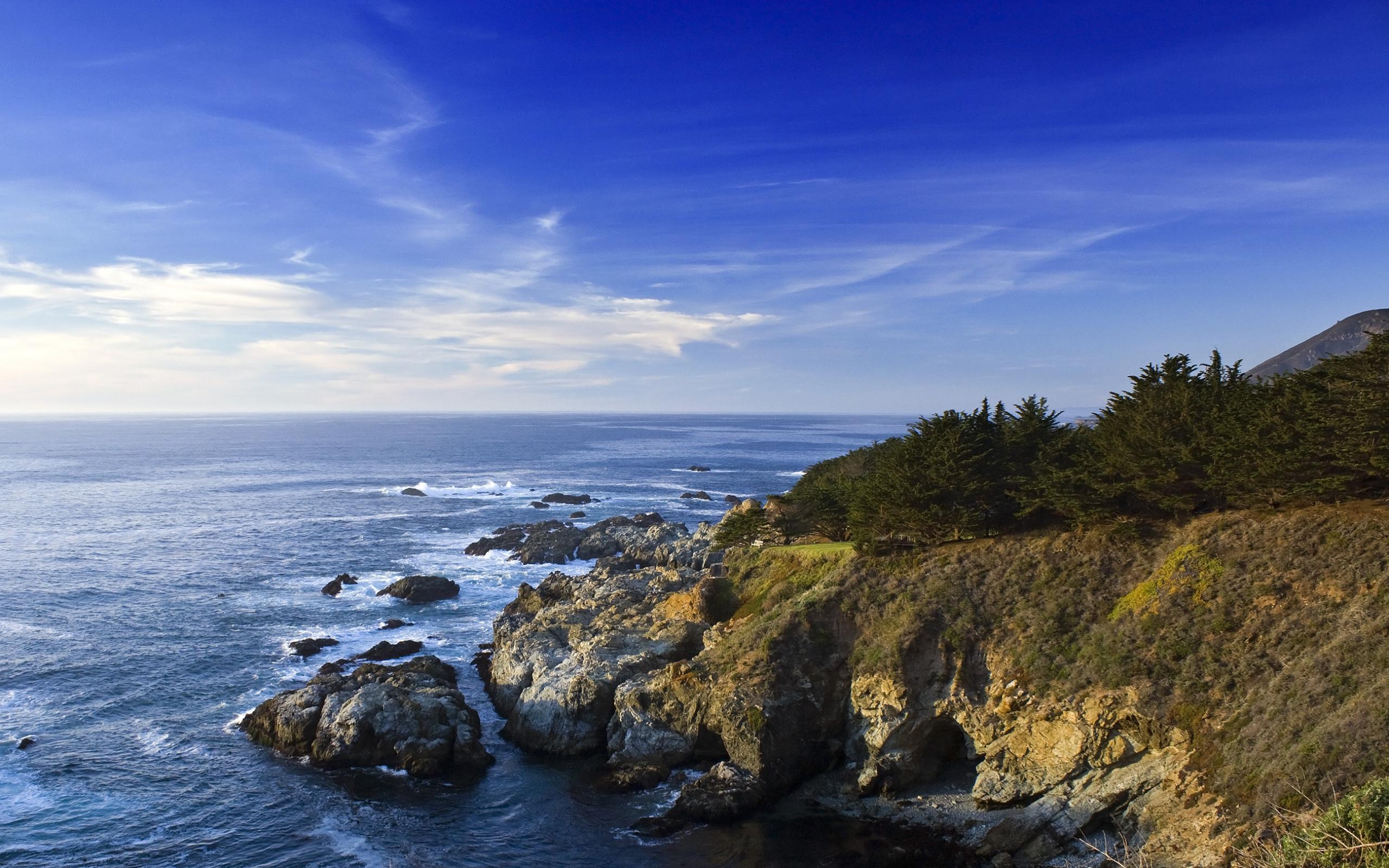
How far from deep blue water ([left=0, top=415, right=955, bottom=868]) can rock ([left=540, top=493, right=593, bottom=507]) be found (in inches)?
211

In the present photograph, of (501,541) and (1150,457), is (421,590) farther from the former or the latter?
(1150,457)

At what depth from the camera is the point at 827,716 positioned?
116 feet

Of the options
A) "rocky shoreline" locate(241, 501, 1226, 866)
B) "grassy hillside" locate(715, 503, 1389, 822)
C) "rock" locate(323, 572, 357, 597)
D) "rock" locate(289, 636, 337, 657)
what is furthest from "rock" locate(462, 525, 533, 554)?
"grassy hillside" locate(715, 503, 1389, 822)

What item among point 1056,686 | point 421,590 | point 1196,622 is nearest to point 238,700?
point 421,590

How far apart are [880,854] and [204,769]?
30768mm

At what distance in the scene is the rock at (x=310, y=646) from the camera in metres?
50.8

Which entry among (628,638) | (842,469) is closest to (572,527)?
A: (842,469)

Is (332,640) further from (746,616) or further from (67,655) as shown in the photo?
(746,616)

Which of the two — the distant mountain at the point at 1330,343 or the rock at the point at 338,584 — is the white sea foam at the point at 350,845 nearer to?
the rock at the point at 338,584

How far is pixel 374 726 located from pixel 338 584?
34795 mm

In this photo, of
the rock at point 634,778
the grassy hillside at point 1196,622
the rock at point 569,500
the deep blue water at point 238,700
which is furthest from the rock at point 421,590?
the rock at point 569,500

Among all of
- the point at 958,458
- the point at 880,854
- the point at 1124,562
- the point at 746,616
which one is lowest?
the point at 880,854

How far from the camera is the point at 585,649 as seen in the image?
139 ft

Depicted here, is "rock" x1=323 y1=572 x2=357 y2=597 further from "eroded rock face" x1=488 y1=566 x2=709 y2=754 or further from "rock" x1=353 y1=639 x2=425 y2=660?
"eroded rock face" x1=488 y1=566 x2=709 y2=754
